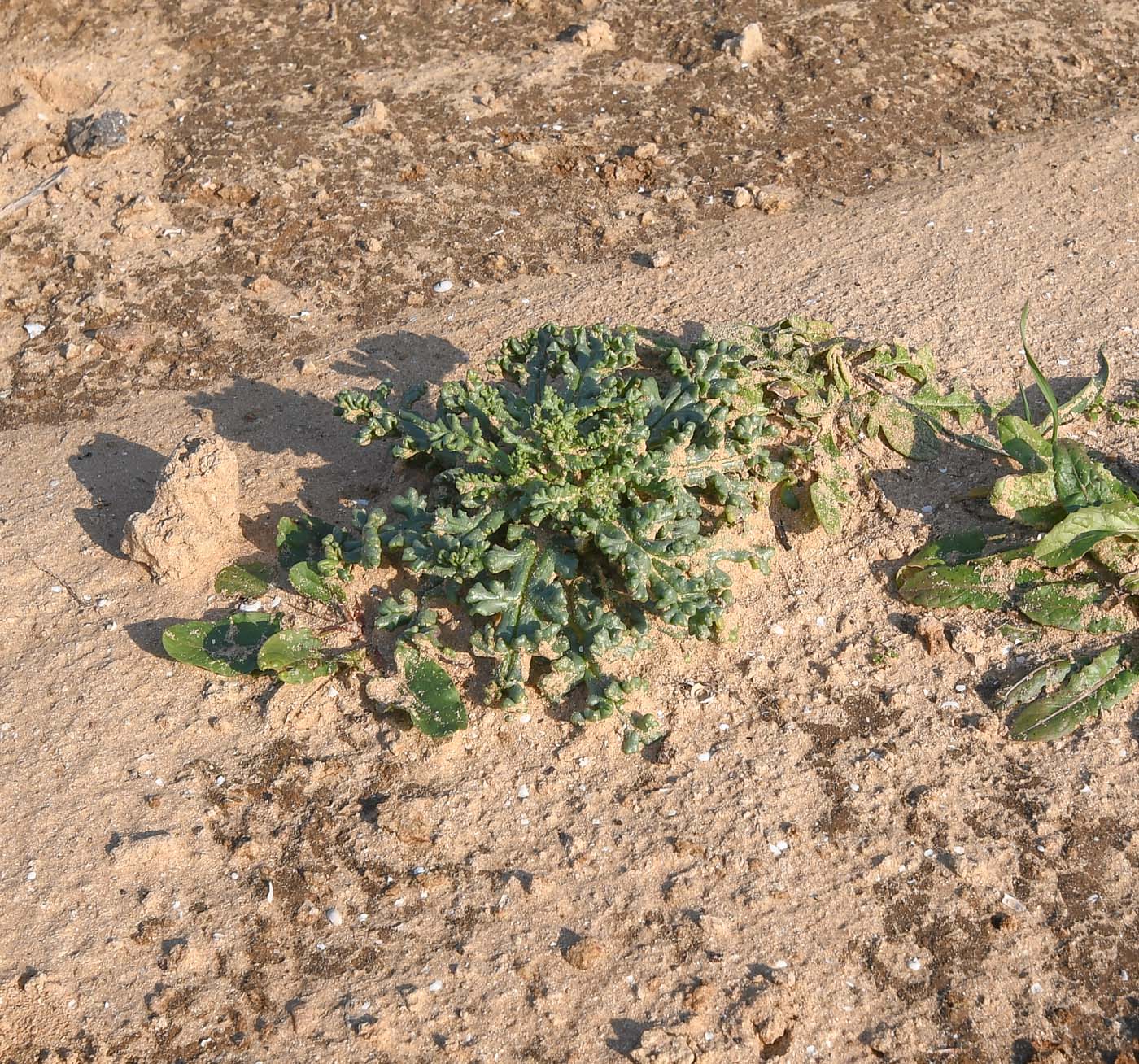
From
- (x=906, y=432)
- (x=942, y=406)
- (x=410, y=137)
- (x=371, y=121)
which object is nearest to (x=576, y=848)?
(x=906, y=432)

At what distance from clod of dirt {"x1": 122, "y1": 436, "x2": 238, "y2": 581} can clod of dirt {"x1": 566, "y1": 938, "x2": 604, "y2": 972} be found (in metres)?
1.96

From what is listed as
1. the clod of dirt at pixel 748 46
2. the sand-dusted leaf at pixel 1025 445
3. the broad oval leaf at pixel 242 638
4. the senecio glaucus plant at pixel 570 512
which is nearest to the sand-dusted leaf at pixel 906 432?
the senecio glaucus plant at pixel 570 512

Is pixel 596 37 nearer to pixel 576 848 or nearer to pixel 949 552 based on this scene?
pixel 949 552

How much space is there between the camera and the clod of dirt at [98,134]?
6.61m

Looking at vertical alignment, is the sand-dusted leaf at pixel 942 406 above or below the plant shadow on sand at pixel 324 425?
below

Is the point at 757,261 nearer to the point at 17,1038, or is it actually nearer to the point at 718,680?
the point at 718,680

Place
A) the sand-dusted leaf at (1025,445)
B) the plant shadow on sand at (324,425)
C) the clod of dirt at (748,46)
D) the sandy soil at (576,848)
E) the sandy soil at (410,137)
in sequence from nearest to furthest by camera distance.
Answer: the sandy soil at (576,848)
the sand-dusted leaf at (1025,445)
the plant shadow on sand at (324,425)
the sandy soil at (410,137)
the clod of dirt at (748,46)

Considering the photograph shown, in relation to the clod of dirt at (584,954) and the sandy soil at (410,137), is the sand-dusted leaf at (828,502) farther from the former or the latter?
the sandy soil at (410,137)

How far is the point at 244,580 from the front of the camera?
4078 mm

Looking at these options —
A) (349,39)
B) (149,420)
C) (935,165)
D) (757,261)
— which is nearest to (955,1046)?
(757,261)

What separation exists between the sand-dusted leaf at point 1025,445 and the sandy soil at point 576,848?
0.23 m

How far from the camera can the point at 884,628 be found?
3861 mm

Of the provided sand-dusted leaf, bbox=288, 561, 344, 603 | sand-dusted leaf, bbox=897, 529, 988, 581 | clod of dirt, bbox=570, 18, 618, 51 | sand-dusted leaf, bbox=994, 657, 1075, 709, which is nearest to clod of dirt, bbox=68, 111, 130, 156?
clod of dirt, bbox=570, 18, 618, 51

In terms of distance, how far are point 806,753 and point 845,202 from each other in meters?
3.42
